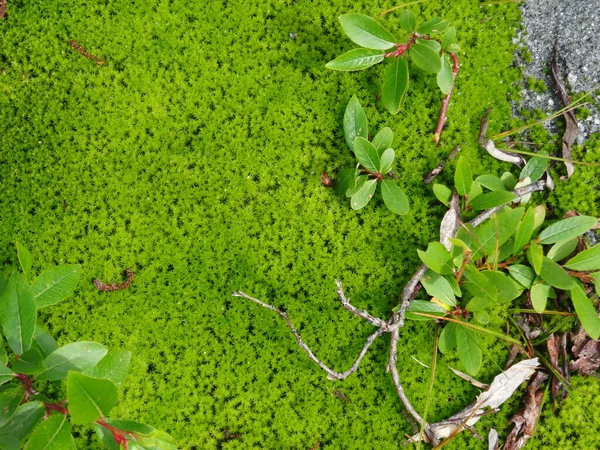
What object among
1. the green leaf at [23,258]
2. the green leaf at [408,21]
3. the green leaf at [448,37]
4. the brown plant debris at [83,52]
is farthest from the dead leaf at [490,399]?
the brown plant debris at [83,52]

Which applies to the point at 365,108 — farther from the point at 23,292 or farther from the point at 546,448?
the point at 546,448

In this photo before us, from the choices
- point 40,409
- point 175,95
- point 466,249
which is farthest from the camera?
point 175,95

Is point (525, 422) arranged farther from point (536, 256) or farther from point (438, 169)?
point (438, 169)

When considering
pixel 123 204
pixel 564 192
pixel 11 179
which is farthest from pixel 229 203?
pixel 564 192

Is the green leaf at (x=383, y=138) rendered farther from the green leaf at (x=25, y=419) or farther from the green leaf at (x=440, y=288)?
the green leaf at (x=25, y=419)

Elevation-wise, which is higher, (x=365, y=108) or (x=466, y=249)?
(x=365, y=108)

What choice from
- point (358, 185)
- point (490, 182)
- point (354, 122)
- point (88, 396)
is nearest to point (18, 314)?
point (88, 396)
